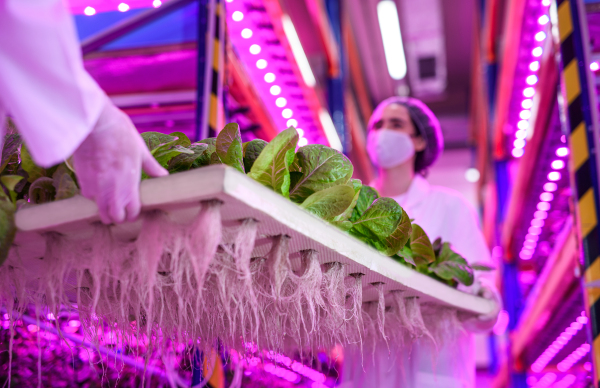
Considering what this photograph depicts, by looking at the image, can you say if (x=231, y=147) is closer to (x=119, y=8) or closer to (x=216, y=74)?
(x=216, y=74)

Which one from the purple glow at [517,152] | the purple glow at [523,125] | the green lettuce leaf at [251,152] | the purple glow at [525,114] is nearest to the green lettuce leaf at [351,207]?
the green lettuce leaf at [251,152]

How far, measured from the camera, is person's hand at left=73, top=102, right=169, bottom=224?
0.62 m

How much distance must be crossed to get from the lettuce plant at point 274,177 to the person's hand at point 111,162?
10 centimetres

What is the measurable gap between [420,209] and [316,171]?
1412mm

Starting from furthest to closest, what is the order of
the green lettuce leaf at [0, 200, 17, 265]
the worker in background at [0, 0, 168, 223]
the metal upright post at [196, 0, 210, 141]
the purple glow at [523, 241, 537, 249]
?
1. the purple glow at [523, 241, 537, 249]
2. the metal upright post at [196, 0, 210, 141]
3. the green lettuce leaf at [0, 200, 17, 265]
4. the worker in background at [0, 0, 168, 223]

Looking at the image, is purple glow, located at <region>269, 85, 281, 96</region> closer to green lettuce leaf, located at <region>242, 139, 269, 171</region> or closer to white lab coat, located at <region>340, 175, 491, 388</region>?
white lab coat, located at <region>340, 175, 491, 388</region>

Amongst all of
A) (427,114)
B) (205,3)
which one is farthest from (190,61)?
(427,114)

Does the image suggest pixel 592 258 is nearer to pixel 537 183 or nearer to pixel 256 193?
pixel 256 193

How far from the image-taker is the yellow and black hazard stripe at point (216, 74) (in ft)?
7.24

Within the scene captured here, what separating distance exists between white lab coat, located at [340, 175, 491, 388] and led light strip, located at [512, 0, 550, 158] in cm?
97

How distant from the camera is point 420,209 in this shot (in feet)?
7.18

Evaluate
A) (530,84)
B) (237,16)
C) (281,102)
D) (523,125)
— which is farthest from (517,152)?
(237,16)

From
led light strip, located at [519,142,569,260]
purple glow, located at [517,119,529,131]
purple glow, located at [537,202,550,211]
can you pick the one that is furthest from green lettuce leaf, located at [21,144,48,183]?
purple glow, located at [517,119,529,131]

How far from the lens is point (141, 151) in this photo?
64 centimetres
